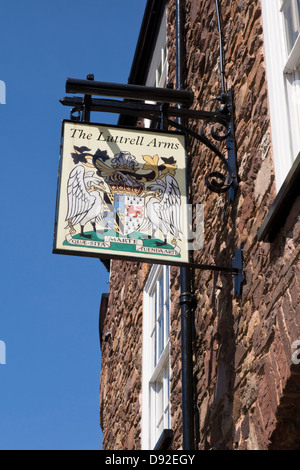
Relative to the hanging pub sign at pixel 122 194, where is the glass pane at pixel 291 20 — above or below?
above

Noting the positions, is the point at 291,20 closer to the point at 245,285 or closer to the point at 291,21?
the point at 291,21

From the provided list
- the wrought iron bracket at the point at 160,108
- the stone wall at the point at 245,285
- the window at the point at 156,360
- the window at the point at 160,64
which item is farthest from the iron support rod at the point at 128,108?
the window at the point at 160,64

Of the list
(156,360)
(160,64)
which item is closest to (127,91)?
(156,360)

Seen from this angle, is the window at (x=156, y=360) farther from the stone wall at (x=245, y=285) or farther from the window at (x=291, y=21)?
the window at (x=291, y=21)

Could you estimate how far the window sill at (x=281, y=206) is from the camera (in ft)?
13.9

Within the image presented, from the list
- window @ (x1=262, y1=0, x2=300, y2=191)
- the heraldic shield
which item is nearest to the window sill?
window @ (x1=262, y1=0, x2=300, y2=191)

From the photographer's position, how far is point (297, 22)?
5066 mm

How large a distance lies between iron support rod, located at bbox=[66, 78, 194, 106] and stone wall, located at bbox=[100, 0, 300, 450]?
0.38 metres

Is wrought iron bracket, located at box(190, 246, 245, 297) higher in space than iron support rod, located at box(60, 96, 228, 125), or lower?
lower

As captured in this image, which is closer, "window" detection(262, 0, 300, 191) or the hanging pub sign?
"window" detection(262, 0, 300, 191)

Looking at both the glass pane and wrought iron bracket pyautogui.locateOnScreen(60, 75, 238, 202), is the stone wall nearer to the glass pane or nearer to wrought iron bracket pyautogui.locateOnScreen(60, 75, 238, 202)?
wrought iron bracket pyautogui.locateOnScreen(60, 75, 238, 202)

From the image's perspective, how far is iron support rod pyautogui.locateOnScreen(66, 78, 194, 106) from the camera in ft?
20.1

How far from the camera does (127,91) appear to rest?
20.5 feet

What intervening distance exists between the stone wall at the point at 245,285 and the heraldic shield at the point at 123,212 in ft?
2.17
